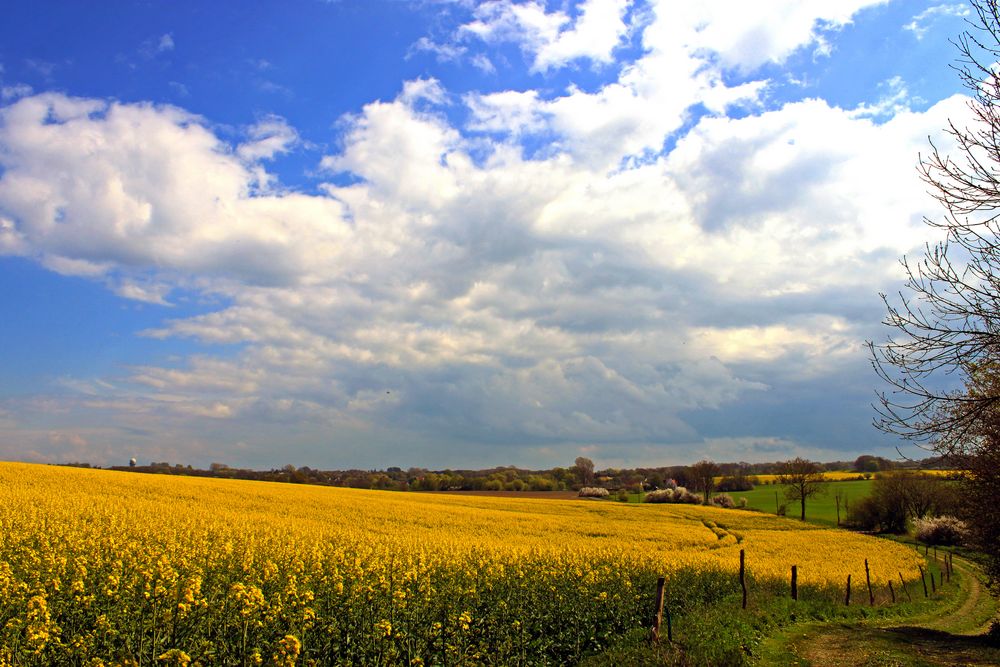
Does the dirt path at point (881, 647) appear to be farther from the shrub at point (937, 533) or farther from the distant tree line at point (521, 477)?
the distant tree line at point (521, 477)

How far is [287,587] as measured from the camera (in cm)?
1017

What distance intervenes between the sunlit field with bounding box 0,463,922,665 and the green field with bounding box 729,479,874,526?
2380 inches

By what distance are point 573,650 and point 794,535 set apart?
45505 mm

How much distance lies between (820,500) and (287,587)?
369 feet

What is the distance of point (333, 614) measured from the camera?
34.5ft

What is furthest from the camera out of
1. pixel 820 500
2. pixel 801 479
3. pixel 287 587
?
pixel 820 500

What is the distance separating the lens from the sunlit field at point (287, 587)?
803 cm

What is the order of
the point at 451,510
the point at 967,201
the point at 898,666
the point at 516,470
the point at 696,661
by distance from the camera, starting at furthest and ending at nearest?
the point at 516,470 < the point at 451,510 < the point at 898,666 < the point at 696,661 < the point at 967,201

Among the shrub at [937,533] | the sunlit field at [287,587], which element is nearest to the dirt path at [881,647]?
the sunlit field at [287,587]

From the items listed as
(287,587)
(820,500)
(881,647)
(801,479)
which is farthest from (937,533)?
(287,587)

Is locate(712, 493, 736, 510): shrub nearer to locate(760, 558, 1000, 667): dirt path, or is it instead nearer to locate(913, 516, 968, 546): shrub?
locate(913, 516, 968, 546): shrub

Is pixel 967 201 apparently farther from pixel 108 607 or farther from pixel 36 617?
pixel 108 607

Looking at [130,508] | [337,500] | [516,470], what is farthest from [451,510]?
[516,470]

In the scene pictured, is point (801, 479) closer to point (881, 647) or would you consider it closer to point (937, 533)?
point (937, 533)
